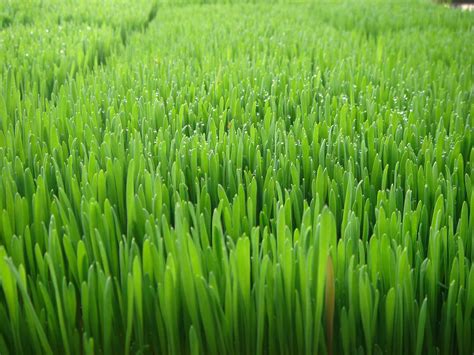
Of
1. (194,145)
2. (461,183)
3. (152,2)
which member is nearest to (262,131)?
(194,145)

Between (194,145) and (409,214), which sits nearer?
(409,214)

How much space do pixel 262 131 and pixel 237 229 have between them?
0.41 meters

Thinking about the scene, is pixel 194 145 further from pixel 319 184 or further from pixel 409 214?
pixel 409 214

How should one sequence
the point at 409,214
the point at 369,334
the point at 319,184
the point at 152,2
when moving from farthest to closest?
the point at 152,2
the point at 319,184
the point at 409,214
the point at 369,334

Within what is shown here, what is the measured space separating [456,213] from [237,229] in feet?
1.25

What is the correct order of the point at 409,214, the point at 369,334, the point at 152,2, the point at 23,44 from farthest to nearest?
the point at 152,2 < the point at 23,44 < the point at 409,214 < the point at 369,334

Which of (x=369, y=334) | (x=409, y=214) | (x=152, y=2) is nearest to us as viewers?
(x=369, y=334)

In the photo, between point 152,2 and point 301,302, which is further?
point 152,2

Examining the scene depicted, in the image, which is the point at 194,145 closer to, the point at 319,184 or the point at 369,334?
the point at 319,184

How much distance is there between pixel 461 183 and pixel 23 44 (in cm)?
204

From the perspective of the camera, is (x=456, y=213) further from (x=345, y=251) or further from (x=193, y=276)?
(x=193, y=276)

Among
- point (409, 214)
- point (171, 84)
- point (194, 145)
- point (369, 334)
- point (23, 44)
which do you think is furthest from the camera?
point (23, 44)

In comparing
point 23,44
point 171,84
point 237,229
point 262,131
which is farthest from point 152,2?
point 237,229

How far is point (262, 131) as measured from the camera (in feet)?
3.84
